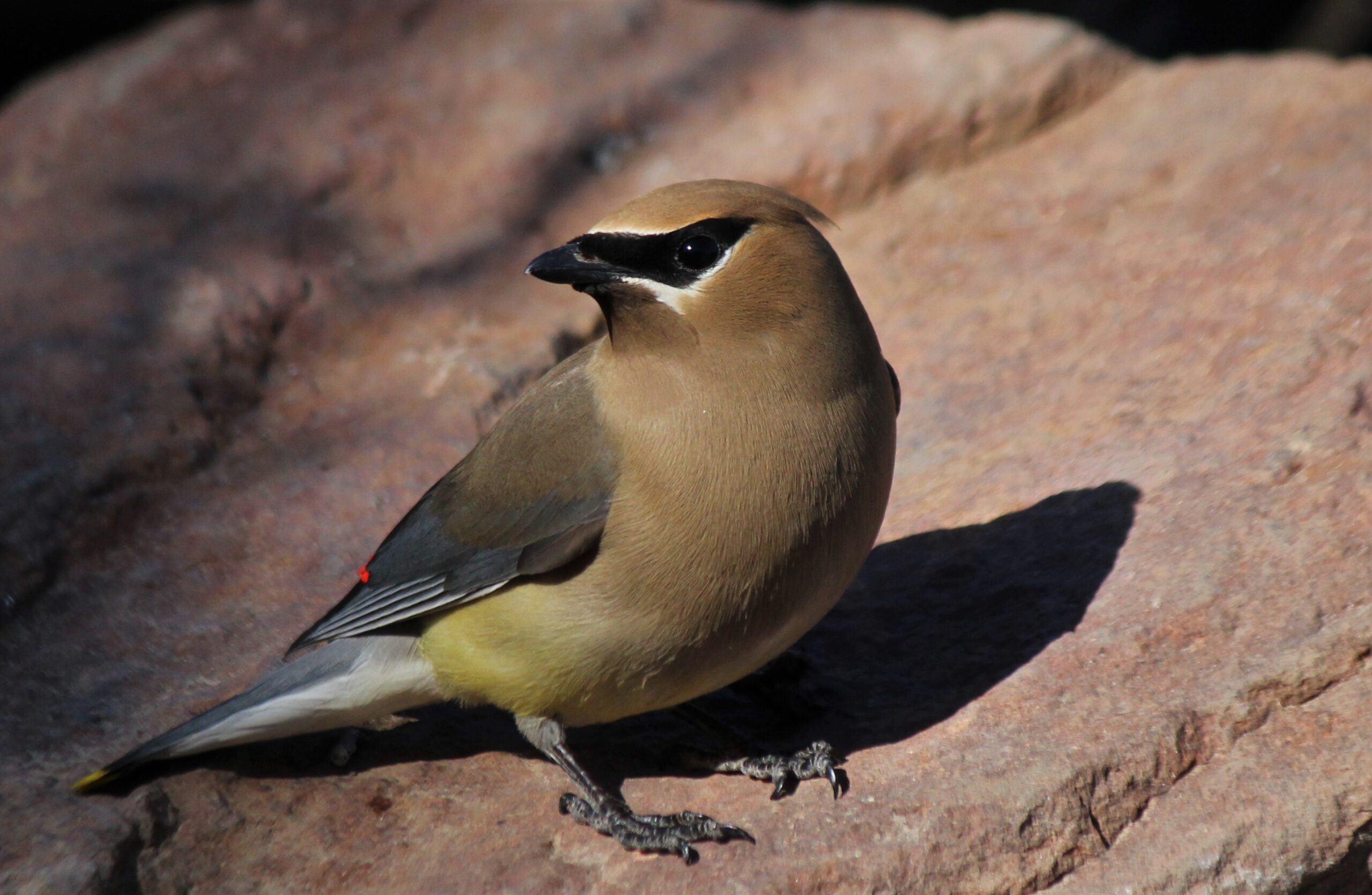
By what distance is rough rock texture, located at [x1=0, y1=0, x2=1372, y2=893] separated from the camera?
11.2 ft

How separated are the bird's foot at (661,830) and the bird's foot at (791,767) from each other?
0.18 metres

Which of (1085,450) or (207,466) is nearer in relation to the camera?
(1085,450)

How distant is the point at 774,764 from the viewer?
3.62 metres

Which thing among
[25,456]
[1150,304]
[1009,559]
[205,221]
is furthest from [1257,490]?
[205,221]

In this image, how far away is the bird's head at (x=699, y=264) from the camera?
333 centimetres

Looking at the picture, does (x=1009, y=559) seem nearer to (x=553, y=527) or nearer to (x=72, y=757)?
(x=553, y=527)

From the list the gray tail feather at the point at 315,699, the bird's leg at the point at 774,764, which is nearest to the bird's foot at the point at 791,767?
the bird's leg at the point at 774,764

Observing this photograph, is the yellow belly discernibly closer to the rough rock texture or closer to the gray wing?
the gray wing

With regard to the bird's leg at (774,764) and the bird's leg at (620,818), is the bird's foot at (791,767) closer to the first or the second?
the bird's leg at (774,764)

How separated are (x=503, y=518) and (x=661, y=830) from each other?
88 centimetres

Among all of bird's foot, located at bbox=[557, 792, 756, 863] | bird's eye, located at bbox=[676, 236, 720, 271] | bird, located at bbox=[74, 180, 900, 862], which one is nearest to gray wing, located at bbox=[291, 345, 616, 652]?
bird, located at bbox=[74, 180, 900, 862]

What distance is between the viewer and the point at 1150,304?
511cm

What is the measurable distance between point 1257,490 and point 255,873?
2.85m

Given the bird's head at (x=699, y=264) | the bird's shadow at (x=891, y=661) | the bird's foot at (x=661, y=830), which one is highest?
the bird's head at (x=699, y=264)
